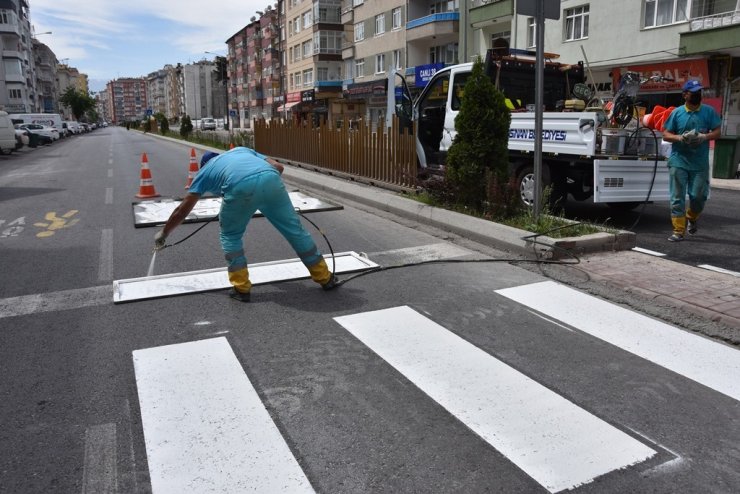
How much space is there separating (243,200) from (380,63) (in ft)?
148

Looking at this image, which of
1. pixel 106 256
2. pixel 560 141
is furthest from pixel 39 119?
pixel 560 141

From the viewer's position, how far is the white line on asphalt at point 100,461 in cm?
274

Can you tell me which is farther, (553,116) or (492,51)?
(492,51)

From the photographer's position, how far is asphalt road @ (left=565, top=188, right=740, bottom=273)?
22.7 ft

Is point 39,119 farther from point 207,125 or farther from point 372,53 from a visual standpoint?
point 372,53

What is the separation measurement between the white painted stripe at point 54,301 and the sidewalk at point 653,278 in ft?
14.7

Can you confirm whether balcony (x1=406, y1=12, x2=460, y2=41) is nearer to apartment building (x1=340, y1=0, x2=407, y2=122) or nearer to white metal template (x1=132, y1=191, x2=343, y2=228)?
apartment building (x1=340, y1=0, x2=407, y2=122)

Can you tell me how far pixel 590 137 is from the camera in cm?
836

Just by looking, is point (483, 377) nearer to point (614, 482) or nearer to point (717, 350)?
point (614, 482)

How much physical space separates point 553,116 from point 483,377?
610 cm

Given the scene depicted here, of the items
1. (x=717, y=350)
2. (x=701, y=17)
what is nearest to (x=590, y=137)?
(x=717, y=350)

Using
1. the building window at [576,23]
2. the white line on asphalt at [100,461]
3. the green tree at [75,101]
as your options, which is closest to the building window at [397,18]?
the building window at [576,23]

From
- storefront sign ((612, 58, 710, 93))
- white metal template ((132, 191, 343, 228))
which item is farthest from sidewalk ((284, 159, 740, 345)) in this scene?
storefront sign ((612, 58, 710, 93))

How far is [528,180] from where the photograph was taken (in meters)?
9.55
